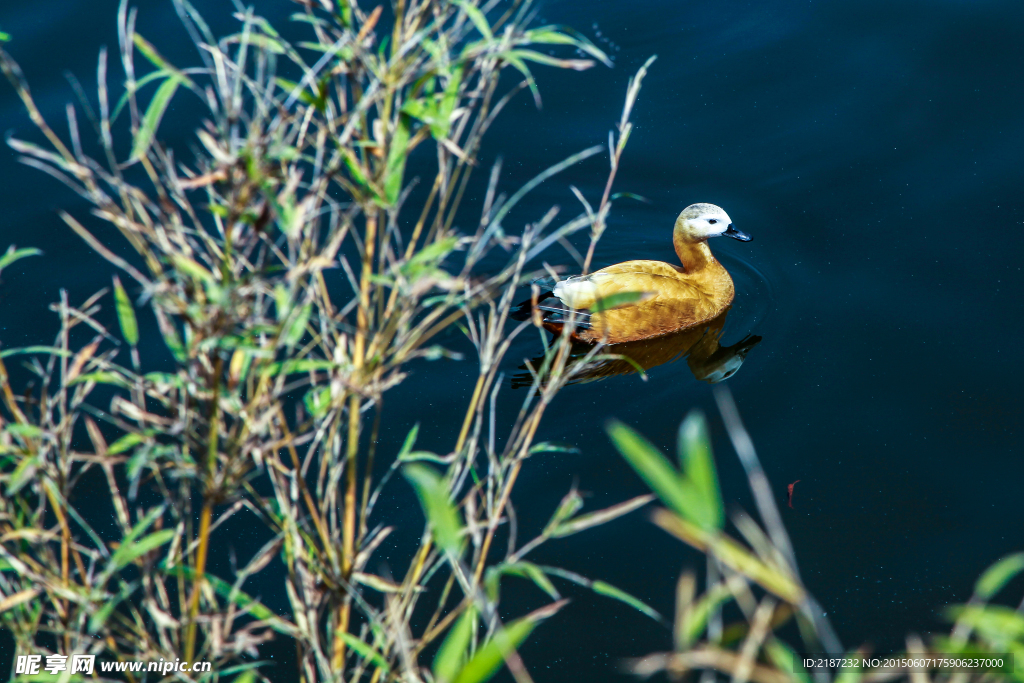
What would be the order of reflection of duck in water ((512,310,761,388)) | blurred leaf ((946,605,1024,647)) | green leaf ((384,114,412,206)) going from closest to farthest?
blurred leaf ((946,605,1024,647)) → green leaf ((384,114,412,206)) → reflection of duck in water ((512,310,761,388))

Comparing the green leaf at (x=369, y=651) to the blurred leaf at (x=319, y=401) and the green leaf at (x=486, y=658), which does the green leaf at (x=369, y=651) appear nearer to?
the blurred leaf at (x=319, y=401)

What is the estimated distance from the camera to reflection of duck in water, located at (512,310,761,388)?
3771mm

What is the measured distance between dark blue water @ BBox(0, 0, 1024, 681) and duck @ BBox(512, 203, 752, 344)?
163 mm

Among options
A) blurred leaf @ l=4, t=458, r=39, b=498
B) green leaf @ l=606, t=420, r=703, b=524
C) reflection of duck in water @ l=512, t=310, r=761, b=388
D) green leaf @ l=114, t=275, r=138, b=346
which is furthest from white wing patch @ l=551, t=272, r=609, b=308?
green leaf @ l=606, t=420, r=703, b=524

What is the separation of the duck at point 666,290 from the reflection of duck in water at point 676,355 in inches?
1.6

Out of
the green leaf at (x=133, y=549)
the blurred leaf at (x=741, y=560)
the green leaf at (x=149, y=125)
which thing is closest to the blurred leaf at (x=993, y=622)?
the blurred leaf at (x=741, y=560)

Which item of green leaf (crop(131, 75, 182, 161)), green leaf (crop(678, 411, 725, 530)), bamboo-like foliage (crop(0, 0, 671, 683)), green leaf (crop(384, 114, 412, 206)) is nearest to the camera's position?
green leaf (crop(678, 411, 725, 530))

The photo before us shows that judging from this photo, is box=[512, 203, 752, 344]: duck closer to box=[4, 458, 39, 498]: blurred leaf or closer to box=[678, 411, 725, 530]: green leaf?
box=[4, 458, 39, 498]: blurred leaf

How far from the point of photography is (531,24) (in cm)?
491

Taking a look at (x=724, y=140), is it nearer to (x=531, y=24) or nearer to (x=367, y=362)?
(x=531, y=24)

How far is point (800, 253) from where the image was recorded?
4.14 meters

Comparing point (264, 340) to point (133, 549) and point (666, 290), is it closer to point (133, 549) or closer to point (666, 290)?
point (133, 549)

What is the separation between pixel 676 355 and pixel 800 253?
76 cm

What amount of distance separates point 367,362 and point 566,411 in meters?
1.91
